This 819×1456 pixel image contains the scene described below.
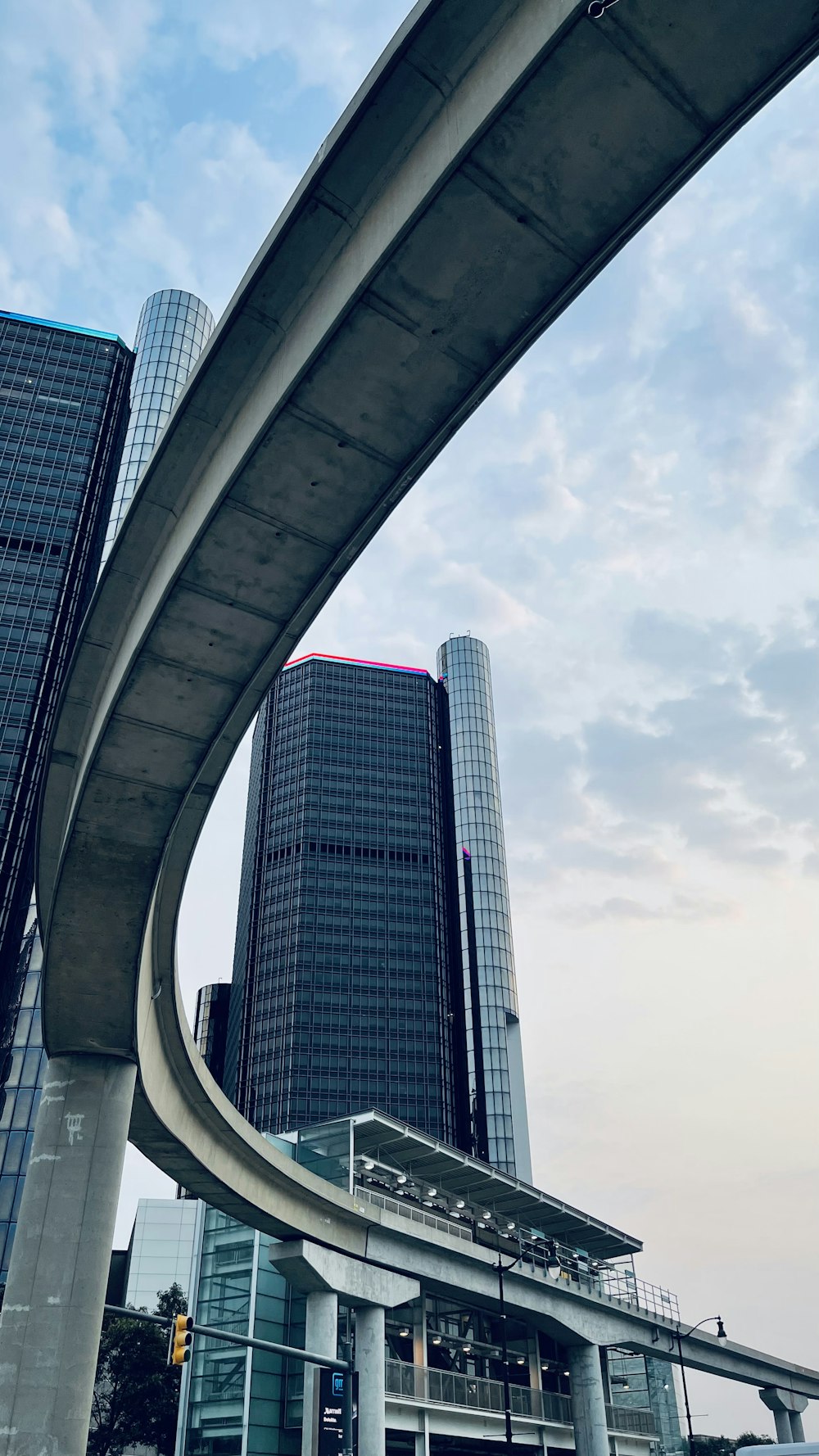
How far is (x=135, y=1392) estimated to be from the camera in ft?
158

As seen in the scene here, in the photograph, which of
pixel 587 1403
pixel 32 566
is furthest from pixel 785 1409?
pixel 32 566

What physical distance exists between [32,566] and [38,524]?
5856 mm

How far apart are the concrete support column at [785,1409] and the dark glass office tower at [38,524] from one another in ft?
258

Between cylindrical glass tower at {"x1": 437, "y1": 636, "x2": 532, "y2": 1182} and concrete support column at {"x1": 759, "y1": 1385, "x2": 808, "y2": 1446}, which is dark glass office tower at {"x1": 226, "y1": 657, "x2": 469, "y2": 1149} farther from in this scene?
concrete support column at {"x1": 759, "y1": 1385, "x2": 808, "y2": 1446}

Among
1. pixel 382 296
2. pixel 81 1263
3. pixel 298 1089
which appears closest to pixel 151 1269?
pixel 298 1089

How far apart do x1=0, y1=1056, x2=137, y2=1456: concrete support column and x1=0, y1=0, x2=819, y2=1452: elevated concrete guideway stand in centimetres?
546

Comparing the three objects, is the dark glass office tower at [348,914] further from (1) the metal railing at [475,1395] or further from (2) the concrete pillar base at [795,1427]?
(1) the metal railing at [475,1395]

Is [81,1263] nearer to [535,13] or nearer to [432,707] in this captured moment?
[535,13]

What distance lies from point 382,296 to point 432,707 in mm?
174227

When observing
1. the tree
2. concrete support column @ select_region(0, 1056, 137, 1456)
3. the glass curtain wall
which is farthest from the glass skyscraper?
concrete support column @ select_region(0, 1056, 137, 1456)

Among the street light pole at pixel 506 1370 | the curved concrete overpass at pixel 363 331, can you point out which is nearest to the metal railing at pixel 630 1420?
the street light pole at pixel 506 1370

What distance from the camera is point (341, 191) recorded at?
11023 mm

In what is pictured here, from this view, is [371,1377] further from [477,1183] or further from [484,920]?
[484,920]

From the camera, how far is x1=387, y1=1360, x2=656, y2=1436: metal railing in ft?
147
